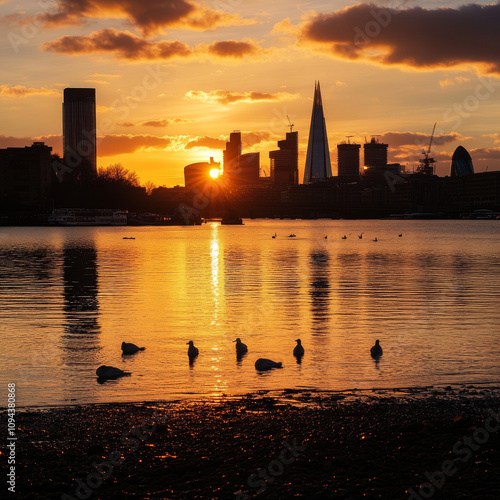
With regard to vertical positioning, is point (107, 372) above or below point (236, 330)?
above

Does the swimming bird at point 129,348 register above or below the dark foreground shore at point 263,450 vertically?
above

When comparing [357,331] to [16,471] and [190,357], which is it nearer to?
[190,357]

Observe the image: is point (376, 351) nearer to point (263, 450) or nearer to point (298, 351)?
point (298, 351)

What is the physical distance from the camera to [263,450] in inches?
521

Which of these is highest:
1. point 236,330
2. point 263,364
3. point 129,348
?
point 129,348

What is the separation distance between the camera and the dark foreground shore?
11.5 metres

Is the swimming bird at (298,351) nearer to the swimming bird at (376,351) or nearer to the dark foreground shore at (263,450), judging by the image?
the swimming bird at (376,351)

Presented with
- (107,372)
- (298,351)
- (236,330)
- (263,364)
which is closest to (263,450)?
(263,364)

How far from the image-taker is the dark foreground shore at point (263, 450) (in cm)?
1154

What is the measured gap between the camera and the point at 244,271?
63.9 metres

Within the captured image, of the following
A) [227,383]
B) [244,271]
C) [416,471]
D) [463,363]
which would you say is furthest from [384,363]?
[244,271]

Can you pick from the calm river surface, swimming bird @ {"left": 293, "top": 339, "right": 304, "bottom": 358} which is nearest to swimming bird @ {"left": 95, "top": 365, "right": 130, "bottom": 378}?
the calm river surface

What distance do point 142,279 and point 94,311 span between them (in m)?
19.6

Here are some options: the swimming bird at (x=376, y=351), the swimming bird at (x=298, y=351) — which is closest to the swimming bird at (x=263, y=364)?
the swimming bird at (x=298, y=351)
